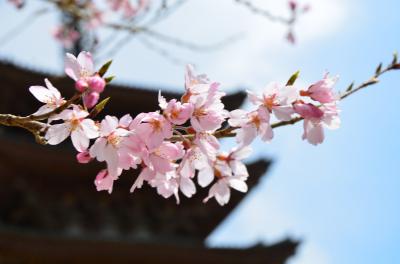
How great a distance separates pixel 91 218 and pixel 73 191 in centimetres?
57

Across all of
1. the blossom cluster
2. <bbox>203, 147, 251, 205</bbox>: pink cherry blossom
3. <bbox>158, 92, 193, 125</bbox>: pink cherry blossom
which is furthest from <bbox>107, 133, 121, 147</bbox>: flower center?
<bbox>203, 147, 251, 205</bbox>: pink cherry blossom

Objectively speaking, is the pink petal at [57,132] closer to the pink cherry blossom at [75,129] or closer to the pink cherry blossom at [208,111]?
the pink cherry blossom at [75,129]

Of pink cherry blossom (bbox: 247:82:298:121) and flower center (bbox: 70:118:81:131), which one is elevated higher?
pink cherry blossom (bbox: 247:82:298:121)

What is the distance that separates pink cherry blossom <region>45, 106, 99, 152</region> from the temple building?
6.79m

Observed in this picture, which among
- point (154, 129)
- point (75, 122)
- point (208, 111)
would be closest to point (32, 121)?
point (75, 122)

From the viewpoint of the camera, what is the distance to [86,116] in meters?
1.40

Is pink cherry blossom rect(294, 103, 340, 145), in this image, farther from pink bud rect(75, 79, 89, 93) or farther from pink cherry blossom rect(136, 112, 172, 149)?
pink bud rect(75, 79, 89, 93)

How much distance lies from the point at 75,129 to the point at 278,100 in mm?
458

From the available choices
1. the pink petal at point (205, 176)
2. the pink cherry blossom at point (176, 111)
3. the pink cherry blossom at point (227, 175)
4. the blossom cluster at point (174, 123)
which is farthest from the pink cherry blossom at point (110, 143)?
the pink cherry blossom at point (227, 175)

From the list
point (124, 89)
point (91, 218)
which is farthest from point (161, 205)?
point (124, 89)

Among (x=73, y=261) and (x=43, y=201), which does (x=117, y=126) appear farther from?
(x=43, y=201)

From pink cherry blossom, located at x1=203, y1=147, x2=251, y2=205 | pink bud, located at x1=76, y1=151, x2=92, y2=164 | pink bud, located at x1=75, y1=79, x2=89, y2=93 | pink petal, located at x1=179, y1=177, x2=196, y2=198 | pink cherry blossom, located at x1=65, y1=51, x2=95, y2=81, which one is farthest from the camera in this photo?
pink cherry blossom, located at x1=203, y1=147, x2=251, y2=205

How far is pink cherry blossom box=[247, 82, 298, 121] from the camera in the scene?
1435 millimetres

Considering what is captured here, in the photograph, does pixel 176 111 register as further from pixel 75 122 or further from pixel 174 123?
pixel 75 122
